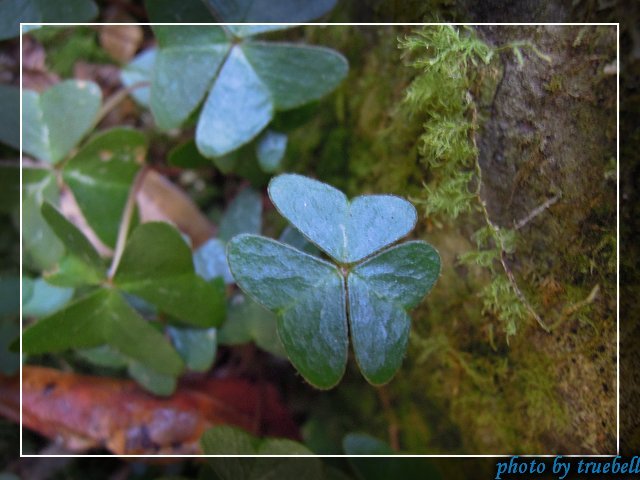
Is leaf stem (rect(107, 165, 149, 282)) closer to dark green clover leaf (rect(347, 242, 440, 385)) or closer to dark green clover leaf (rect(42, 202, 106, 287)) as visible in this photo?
dark green clover leaf (rect(42, 202, 106, 287))

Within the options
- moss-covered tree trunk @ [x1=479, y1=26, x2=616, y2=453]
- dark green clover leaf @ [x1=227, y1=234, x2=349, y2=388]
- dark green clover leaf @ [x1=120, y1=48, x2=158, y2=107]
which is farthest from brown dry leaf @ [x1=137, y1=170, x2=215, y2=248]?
moss-covered tree trunk @ [x1=479, y1=26, x2=616, y2=453]

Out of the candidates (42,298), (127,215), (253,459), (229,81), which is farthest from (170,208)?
(253,459)

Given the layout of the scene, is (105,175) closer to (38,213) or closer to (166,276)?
(38,213)

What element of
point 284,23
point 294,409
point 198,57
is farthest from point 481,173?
point 294,409

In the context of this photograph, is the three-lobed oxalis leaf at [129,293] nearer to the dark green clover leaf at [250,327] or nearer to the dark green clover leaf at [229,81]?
the dark green clover leaf at [250,327]

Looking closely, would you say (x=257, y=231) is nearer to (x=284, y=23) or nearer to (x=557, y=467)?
(x=284, y=23)

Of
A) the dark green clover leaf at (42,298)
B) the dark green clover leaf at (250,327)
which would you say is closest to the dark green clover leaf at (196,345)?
the dark green clover leaf at (250,327)
